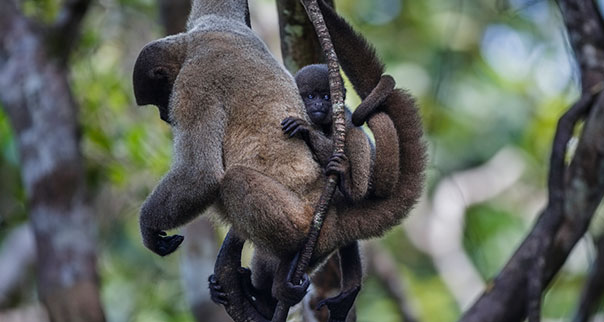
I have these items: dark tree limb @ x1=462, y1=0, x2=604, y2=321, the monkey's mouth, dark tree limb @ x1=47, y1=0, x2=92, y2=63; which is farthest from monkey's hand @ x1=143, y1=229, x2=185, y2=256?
dark tree limb @ x1=47, y1=0, x2=92, y2=63

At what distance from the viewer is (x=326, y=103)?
5457mm

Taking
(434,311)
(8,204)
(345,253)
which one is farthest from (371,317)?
(345,253)

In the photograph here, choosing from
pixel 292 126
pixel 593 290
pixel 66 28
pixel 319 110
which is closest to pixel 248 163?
pixel 292 126

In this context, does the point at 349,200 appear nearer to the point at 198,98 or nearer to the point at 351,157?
the point at 351,157

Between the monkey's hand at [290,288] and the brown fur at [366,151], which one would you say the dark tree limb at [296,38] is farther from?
the monkey's hand at [290,288]

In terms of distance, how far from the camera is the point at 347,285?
5.59 m

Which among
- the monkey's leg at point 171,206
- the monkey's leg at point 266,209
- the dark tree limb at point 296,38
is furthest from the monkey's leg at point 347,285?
the dark tree limb at point 296,38

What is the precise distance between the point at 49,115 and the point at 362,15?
12.0 m

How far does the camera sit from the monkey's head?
17.8 ft

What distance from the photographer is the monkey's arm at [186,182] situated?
198 inches

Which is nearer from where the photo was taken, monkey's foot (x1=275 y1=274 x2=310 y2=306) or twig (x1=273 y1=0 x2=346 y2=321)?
twig (x1=273 y1=0 x2=346 y2=321)

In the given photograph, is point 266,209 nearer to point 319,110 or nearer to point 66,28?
point 319,110

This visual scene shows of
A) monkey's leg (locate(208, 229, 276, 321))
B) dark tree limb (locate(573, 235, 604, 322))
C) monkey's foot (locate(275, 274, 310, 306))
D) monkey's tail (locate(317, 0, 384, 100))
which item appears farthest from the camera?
dark tree limb (locate(573, 235, 604, 322))

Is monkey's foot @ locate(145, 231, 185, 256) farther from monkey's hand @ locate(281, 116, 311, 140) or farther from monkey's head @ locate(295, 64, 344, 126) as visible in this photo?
monkey's head @ locate(295, 64, 344, 126)
